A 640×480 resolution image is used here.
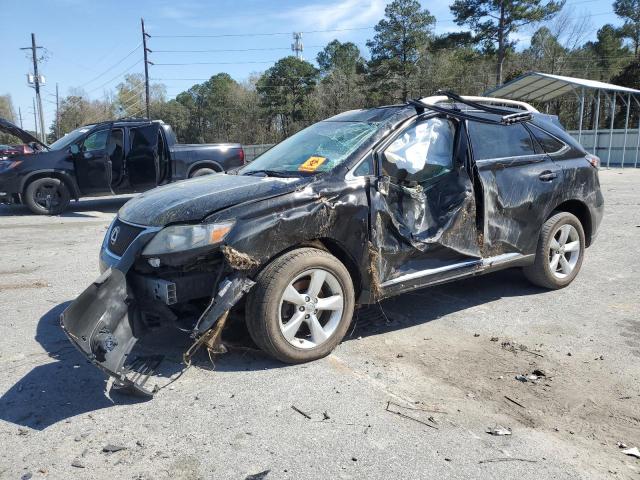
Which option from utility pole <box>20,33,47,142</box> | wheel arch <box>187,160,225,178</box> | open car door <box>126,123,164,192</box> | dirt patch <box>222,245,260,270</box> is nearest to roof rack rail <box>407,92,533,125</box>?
dirt patch <box>222,245,260,270</box>

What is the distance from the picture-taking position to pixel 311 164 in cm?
411

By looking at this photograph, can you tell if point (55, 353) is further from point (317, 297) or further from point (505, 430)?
point (505, 430)

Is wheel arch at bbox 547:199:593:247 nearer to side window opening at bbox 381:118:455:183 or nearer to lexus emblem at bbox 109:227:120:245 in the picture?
side window opening at bbox 381:118:455:183

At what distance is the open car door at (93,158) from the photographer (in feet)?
35.7

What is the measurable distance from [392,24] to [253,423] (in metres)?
43.1

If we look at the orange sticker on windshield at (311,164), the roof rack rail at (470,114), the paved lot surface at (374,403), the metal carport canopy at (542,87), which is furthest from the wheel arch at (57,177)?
the metal carport canopy at (542,87)

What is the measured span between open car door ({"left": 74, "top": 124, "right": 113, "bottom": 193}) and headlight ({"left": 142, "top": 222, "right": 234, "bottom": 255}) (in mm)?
8389

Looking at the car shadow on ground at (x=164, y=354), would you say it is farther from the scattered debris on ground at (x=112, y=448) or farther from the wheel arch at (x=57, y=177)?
the wheel arch at (x=57, y=177)

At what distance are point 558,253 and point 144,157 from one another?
885 centimetres

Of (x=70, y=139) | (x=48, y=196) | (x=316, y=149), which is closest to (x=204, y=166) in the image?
(x=70, y=139)

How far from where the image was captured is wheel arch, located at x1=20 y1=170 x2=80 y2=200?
35.2ft

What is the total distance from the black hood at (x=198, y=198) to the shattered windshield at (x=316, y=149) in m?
0.30

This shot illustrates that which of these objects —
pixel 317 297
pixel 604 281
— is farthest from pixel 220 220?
pixel 604 281

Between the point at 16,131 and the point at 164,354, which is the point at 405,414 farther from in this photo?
the point at 16,131
